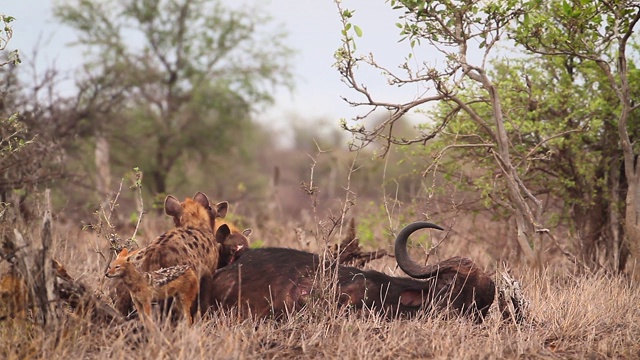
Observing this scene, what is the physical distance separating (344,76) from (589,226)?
160 inches

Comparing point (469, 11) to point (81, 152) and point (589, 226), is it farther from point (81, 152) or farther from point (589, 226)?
point (81, 152)

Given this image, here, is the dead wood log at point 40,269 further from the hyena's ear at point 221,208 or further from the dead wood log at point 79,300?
the hyena's ear at point 221,208

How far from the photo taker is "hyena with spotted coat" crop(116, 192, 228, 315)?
17.1 ft

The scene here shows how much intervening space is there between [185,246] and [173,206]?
87cm

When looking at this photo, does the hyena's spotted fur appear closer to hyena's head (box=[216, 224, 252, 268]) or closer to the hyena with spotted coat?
the hyena with spotted coat

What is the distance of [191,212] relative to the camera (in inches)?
247

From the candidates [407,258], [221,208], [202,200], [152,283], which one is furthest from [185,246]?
[407,258]

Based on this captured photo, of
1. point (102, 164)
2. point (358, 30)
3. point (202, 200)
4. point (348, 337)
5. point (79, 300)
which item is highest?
point (358, 30)

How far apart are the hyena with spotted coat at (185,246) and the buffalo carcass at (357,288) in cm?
19

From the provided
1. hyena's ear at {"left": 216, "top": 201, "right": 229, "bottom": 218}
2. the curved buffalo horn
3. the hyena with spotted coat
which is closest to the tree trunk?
hyena's ear at {"left": 216, "top": 201, "right": 229, "bottom": 218}

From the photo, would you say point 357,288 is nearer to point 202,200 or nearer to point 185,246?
point 185,246

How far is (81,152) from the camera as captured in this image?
1433 centimetres

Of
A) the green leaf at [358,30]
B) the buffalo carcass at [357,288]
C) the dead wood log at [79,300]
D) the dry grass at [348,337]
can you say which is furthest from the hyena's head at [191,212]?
the green leaf at [358,30]

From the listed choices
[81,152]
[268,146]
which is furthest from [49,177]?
[268,146]
